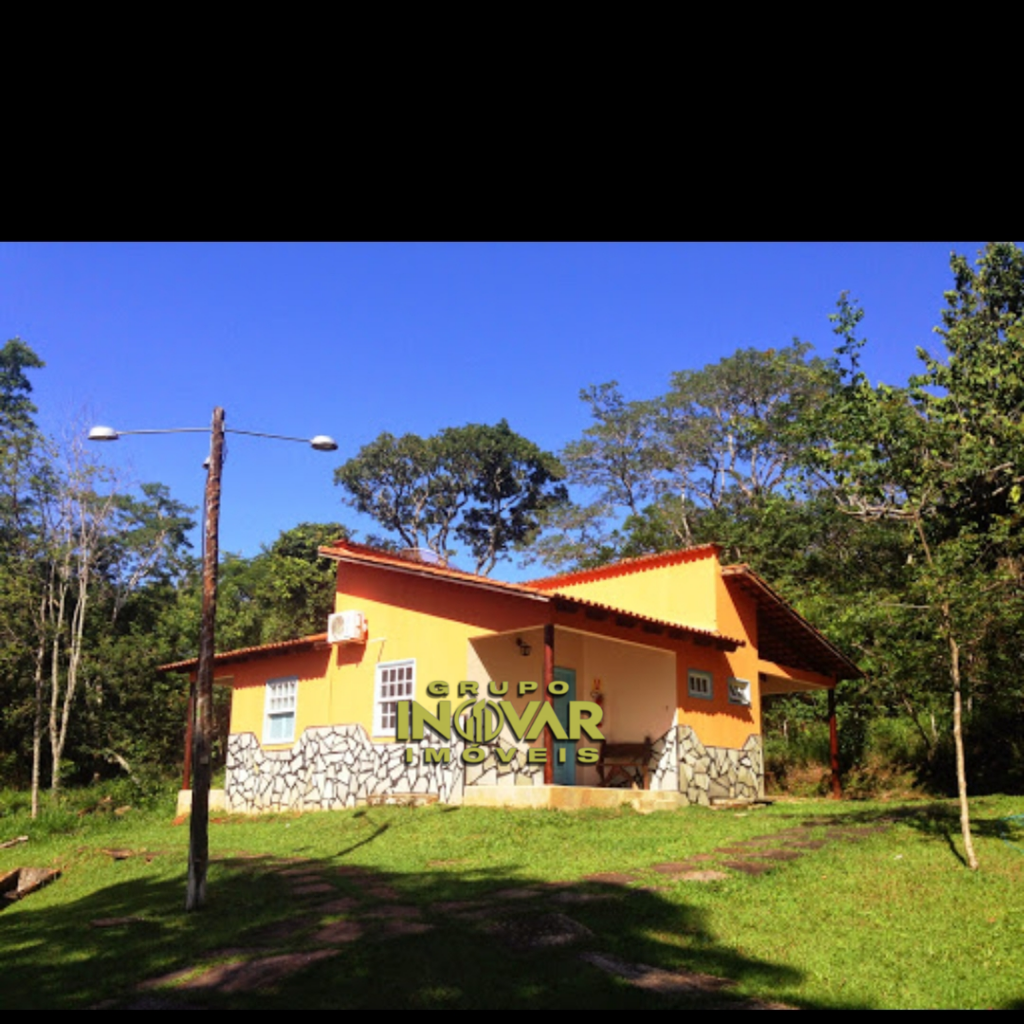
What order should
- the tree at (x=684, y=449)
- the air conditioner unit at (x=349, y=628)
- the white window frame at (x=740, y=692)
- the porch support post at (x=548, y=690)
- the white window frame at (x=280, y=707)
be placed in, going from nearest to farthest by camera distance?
the porch support post at (x=548, y=690) < the air conditioner unit at (x=349, y=628) < the white window frame at (x=740, y=692) < the white window frame at (x=280, y=707) < the tree at (x=684, y=449)

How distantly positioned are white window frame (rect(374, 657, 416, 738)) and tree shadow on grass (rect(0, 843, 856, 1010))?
21.6 feet

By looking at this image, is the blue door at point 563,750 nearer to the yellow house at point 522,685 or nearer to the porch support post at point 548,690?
the yellow house at point 522,685

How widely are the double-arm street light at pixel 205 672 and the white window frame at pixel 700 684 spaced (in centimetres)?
886

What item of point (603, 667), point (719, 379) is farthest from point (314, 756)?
point (719, 379)

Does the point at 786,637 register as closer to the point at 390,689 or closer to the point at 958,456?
the point at 958,456

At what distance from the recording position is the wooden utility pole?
336 inches

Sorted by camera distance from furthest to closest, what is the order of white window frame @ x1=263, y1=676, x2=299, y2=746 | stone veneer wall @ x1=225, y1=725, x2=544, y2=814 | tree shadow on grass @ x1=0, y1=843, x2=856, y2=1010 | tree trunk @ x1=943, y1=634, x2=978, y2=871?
white window frame @ x1=263, y1=676, x2=299, y2=746
stone veneer wall @ x1=225, y1=725, x2=544, y2=814
tree trunk @ x1=943, y1=634, x2=978, y2=871
tree shadow on grass @ x1=0, y1=843, x2=856, y2=1010

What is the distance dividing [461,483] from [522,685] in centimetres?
2236

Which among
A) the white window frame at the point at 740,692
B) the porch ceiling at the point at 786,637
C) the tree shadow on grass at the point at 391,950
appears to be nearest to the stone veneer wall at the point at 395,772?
the white window frame at the point at 740,692

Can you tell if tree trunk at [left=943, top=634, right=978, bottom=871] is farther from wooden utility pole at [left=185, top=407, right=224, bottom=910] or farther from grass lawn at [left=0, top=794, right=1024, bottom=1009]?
wooden utility pole at [left=185, top=407, right=224, bottom=910]

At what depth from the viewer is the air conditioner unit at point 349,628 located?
1677cm

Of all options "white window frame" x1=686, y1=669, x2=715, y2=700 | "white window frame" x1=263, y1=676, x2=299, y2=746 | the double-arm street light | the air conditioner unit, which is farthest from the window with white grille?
the double-arm street light
